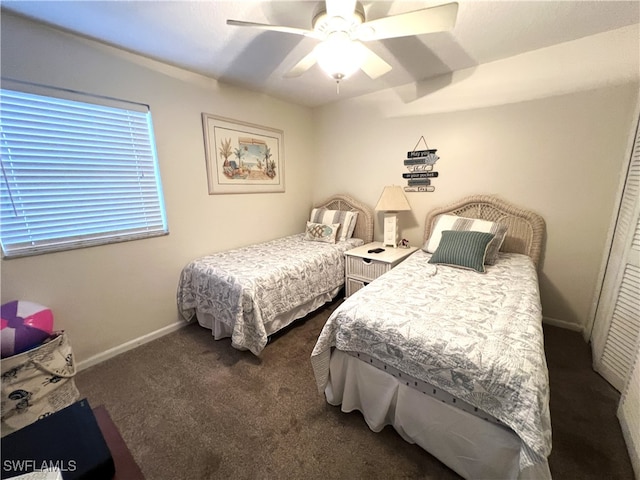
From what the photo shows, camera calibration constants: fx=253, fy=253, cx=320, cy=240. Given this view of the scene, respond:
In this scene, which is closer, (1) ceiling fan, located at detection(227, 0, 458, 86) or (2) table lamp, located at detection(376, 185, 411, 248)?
(1) ceiling fan, located at detection(227, 0, 458, 86)

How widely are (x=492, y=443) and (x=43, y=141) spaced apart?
301 cm

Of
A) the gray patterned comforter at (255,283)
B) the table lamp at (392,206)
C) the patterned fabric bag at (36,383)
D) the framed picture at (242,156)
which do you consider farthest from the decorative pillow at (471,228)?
the patterned fabric bag at (36,383)

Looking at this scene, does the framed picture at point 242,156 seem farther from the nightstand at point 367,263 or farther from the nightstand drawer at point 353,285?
the nightstand drawer at point 353,285

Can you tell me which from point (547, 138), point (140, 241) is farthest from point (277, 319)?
point (547, 138)

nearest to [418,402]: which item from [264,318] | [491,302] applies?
[491,302]

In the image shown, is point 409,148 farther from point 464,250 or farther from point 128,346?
point 128,346

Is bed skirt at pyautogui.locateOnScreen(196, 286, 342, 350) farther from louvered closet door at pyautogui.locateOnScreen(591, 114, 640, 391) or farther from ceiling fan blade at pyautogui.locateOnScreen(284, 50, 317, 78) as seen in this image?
louvered closet door at pyautogui.locateOnScreen(591, 114, 640, 391)

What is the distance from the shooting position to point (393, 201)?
107 inches

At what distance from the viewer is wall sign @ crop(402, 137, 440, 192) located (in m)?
2.69

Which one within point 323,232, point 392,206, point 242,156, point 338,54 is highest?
point 338,54

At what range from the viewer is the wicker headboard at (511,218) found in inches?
87.8

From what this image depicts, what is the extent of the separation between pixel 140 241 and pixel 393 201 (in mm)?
2419
